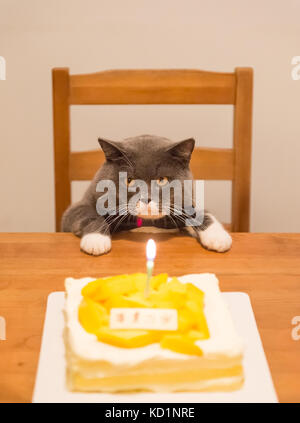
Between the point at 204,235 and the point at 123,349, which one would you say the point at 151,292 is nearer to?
the point at 123,349

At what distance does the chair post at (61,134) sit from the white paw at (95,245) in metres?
0.50

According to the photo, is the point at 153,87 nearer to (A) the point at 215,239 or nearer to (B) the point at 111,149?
(B) the point at 111,149

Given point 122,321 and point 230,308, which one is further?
point 230,308

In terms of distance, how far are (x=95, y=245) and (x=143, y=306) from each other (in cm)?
42

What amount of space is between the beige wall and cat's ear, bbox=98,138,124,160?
3.52ft

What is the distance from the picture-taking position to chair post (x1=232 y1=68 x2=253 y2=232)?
1542 mm

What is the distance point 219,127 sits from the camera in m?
2.23

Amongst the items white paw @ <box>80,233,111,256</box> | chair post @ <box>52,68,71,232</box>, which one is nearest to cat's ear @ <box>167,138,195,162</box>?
white paw @ <box>80,233,111,256</box>

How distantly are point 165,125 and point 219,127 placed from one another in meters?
0.23

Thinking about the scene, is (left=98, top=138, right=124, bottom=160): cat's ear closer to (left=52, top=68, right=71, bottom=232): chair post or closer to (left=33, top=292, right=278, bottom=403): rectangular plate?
(left=52, top=68, right=71, bottom=232): chair post

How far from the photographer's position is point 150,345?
25.5 inches

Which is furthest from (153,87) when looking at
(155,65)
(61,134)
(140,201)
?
(155,65)

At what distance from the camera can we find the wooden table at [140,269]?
72 cm
